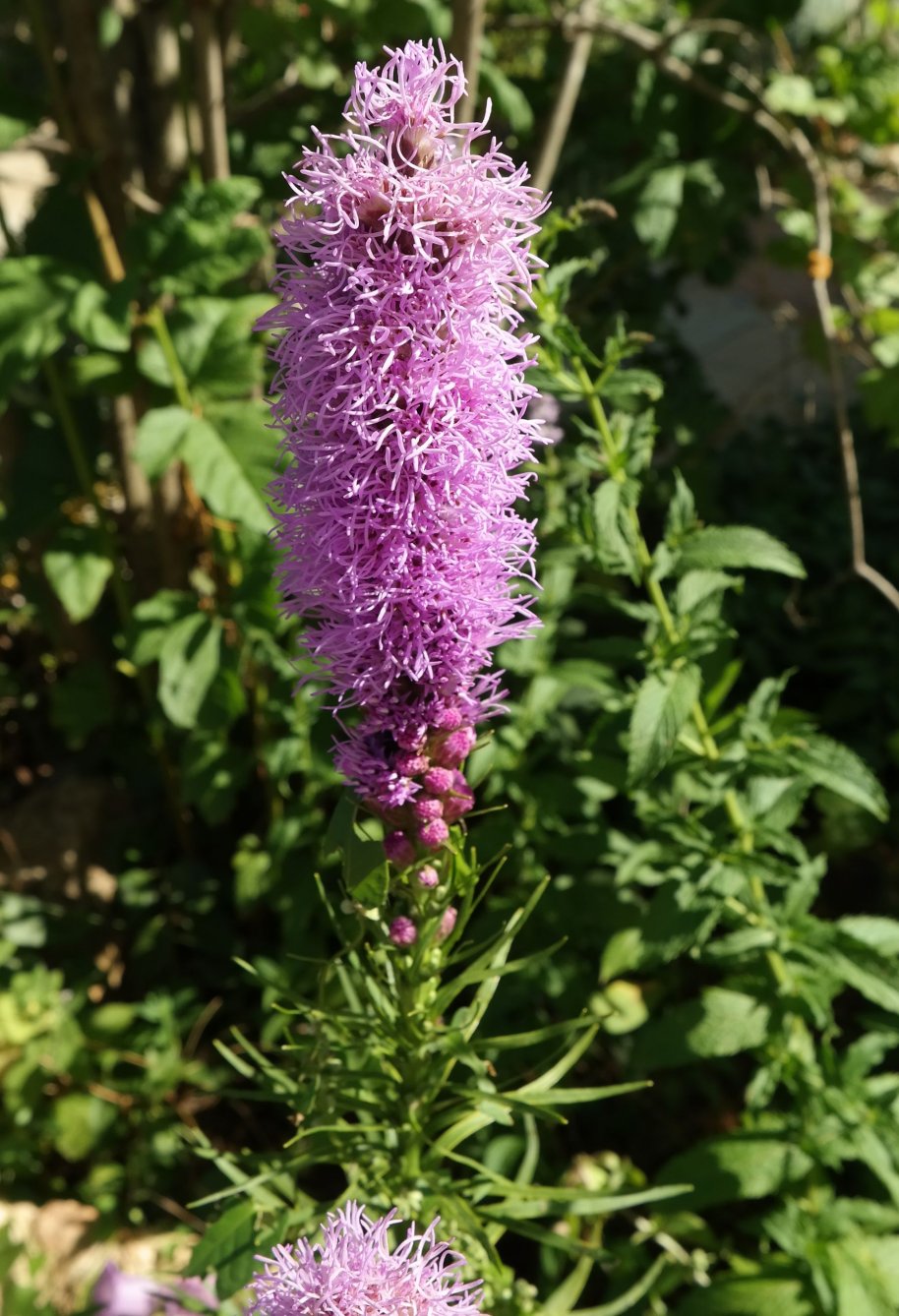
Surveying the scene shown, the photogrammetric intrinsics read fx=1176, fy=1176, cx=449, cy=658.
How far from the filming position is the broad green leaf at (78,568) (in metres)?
2.72

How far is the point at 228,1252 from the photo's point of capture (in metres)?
1.46

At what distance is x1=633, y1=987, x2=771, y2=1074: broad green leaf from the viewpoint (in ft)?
6.23

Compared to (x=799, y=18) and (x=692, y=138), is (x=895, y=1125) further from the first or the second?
(x=799, y=18)

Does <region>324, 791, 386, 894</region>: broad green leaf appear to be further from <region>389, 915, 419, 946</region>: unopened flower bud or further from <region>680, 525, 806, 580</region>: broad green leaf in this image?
<region>680, 525, 806, 580</region>: broad green leaf

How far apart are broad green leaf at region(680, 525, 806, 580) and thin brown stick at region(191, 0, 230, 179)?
61.8 inches

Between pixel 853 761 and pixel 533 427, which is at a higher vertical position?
pixel 533 427

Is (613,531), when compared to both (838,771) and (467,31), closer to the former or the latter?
(838,771)

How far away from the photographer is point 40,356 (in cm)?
236

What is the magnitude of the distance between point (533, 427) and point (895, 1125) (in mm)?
1407

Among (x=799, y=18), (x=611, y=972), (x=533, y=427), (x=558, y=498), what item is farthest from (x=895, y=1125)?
(x=799, y=18)

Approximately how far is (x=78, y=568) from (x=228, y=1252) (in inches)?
68.8

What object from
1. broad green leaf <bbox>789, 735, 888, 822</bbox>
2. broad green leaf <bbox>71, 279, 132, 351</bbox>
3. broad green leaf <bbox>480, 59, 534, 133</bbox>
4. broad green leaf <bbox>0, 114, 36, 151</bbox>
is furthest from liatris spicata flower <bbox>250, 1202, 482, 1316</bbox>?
broad green leaf <bbox>480, 59, 534, 133</bbox>

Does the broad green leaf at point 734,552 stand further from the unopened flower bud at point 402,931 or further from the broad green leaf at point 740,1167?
the broad green leaf at point 740,1167

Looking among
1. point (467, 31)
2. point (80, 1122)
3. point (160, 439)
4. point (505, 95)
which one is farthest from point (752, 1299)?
point (505, 95)
